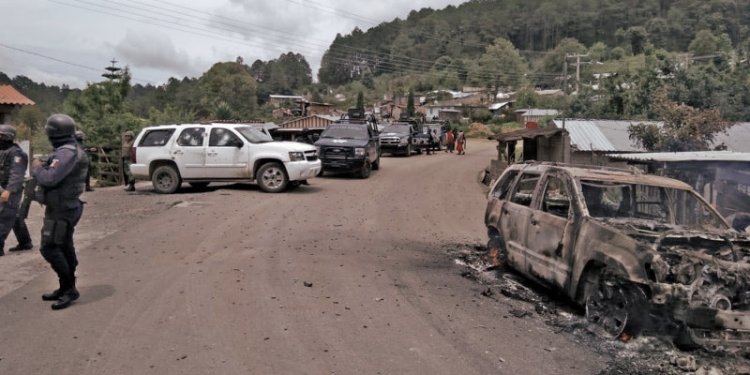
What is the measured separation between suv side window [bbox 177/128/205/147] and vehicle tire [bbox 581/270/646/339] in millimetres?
11145

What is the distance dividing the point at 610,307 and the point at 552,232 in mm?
1124

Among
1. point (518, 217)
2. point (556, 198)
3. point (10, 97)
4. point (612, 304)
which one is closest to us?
point (612, 304)

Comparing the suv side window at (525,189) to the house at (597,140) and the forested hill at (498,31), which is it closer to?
the house at (597,140)

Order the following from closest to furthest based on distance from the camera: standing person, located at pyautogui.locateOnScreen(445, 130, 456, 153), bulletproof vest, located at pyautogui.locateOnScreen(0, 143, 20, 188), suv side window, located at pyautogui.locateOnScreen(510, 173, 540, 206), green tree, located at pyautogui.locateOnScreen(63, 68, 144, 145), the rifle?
suv side window, located at pyautogui.locateOnScreen(510, 173, 540, 206) < bulletproof vest, located at pyautogui.locateOnScreen(0, 143, 20, 188) < the rifle < green tree, located at pyautogui.locateOnScreen(63, 68, 144, 145) < standing person, located at pyautogui.locateOnScreen(445, 130, 456, 153)

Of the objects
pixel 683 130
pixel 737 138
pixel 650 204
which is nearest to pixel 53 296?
pixel 650 204

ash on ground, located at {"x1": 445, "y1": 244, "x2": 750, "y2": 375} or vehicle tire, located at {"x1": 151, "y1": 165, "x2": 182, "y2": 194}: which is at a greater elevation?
vehicle tire, located at {"x1": 151, "y1": 165, "x2": 182, "y2": 194}

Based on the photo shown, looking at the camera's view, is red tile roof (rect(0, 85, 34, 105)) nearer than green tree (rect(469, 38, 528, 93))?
Yes

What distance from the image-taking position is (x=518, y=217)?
712 cm

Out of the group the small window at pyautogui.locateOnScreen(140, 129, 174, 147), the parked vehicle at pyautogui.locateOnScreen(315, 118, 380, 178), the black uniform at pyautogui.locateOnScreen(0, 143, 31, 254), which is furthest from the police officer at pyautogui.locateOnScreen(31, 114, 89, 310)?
the parked vehicle at pyautogui.locateOnScreen(315, 118, 380, 178)

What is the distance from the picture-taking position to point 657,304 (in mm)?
4664

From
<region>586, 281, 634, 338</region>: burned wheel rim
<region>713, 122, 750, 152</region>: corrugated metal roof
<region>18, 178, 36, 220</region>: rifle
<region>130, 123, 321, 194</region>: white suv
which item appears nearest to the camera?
<region>586, 281, 634, 338</region>: burned wheel rim

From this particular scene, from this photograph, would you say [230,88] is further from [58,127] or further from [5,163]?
[58,127]

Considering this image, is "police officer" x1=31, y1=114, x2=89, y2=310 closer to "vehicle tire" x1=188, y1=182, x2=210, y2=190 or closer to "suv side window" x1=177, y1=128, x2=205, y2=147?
"suv side window" x1=177, y1=128, x2=205, y2=147

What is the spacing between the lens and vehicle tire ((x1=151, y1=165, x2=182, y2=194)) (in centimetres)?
1460
